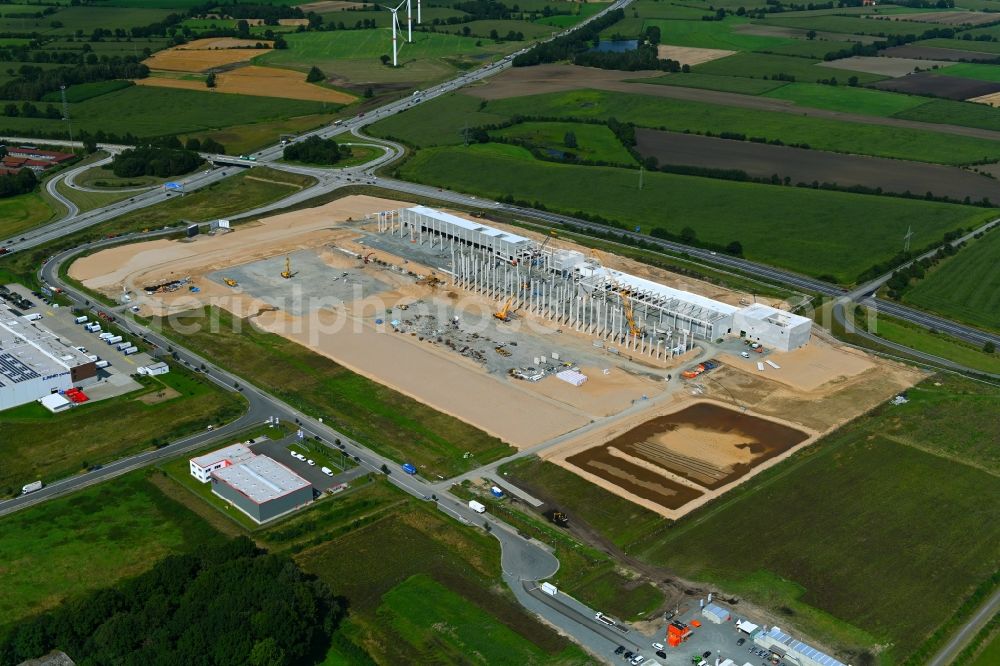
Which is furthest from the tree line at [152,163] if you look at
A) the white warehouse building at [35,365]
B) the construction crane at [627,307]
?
the construction crane at [627,307]

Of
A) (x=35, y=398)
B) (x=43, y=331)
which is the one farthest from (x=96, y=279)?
(x=35, y=398)

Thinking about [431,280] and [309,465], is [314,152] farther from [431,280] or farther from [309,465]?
[309,465]

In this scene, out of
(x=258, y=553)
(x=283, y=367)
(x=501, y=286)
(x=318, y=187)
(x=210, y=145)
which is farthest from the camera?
(x=210, y=145)

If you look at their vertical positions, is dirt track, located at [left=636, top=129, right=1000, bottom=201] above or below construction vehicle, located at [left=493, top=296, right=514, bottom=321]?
above

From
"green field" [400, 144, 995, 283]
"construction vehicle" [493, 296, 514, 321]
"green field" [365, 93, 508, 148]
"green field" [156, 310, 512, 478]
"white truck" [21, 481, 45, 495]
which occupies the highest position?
"green field" [365, 93, 508, 148]

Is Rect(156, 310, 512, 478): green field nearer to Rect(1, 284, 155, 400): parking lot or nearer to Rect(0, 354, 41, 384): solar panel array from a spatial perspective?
Rect(1, 284, 155, 400): parking lot

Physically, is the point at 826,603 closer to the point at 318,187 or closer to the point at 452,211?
the point at 452,211

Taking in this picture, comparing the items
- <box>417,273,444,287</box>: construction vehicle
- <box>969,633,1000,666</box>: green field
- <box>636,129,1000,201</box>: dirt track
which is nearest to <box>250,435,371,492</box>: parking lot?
<box>417,273,444,287</box>: construction vehicle
